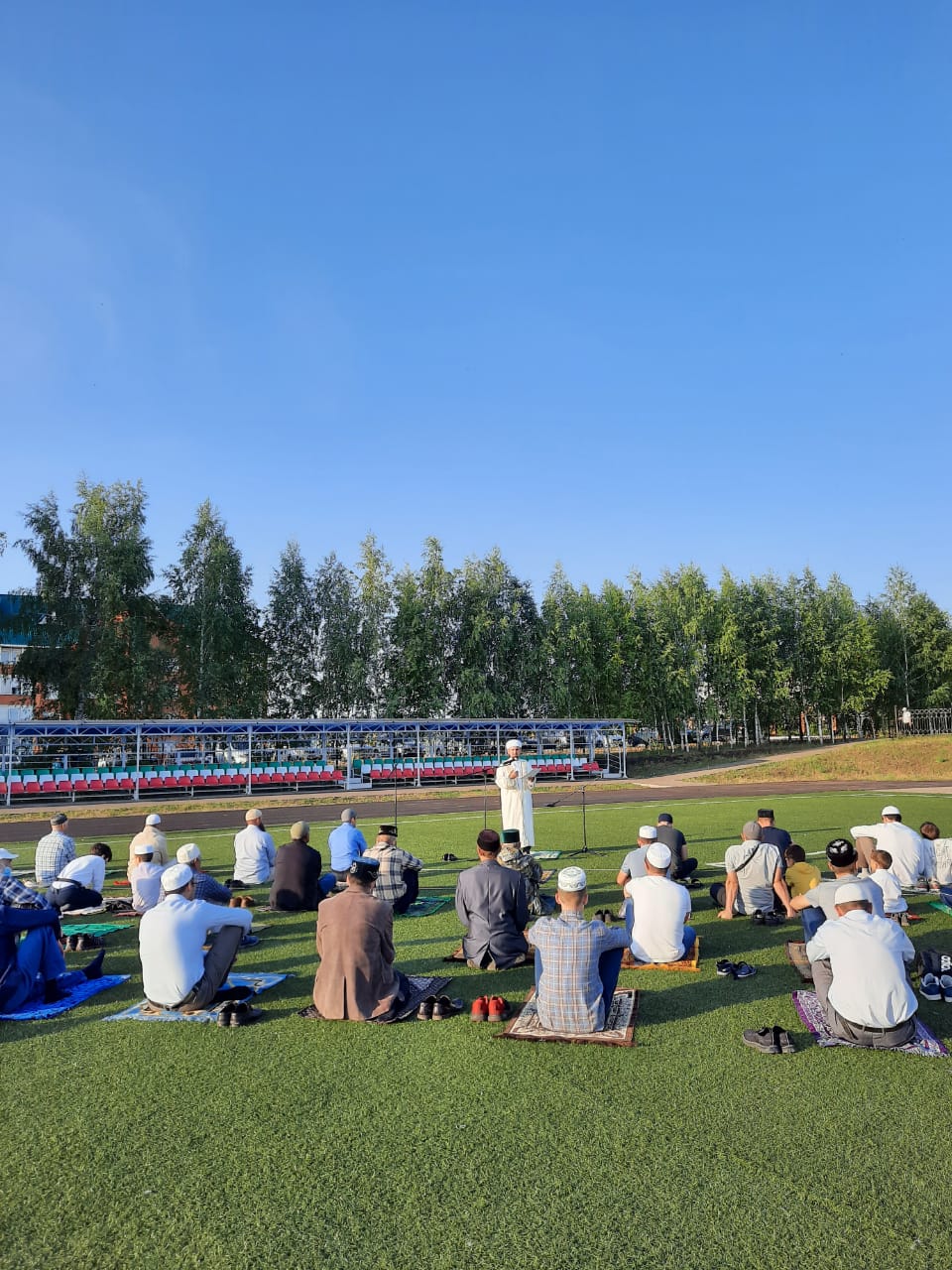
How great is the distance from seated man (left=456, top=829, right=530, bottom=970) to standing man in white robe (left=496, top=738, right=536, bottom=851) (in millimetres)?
5136

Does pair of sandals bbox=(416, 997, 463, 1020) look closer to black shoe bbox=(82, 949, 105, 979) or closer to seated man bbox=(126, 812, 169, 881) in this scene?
black shoe bbox=(82, 949, 105, 979)

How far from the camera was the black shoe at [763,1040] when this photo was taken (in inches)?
227

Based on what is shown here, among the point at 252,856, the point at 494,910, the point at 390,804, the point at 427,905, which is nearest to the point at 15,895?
the point at 494,910

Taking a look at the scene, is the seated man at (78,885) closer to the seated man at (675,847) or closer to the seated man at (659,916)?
the seated man at (659,916)

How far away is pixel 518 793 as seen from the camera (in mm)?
13453

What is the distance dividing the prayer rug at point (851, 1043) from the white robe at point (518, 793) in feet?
23.0

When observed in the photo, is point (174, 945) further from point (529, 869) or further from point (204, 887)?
point (529, 869)

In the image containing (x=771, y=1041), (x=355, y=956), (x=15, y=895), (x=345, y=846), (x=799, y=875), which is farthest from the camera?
(x=345, y=846)

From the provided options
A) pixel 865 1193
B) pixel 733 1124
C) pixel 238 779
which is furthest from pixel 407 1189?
pixel 238 779

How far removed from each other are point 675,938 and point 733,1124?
10.7 ft

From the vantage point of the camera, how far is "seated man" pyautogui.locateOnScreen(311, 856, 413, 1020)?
659 cm

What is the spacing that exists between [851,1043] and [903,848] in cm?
607

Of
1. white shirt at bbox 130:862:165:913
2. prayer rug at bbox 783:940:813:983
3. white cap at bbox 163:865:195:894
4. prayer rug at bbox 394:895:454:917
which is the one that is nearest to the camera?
white cap at bbox 163:865:195:894

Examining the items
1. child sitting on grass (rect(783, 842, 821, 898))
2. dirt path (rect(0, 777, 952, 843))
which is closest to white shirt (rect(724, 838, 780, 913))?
child sitting on grass (rect(783, 842, 821, 898))
